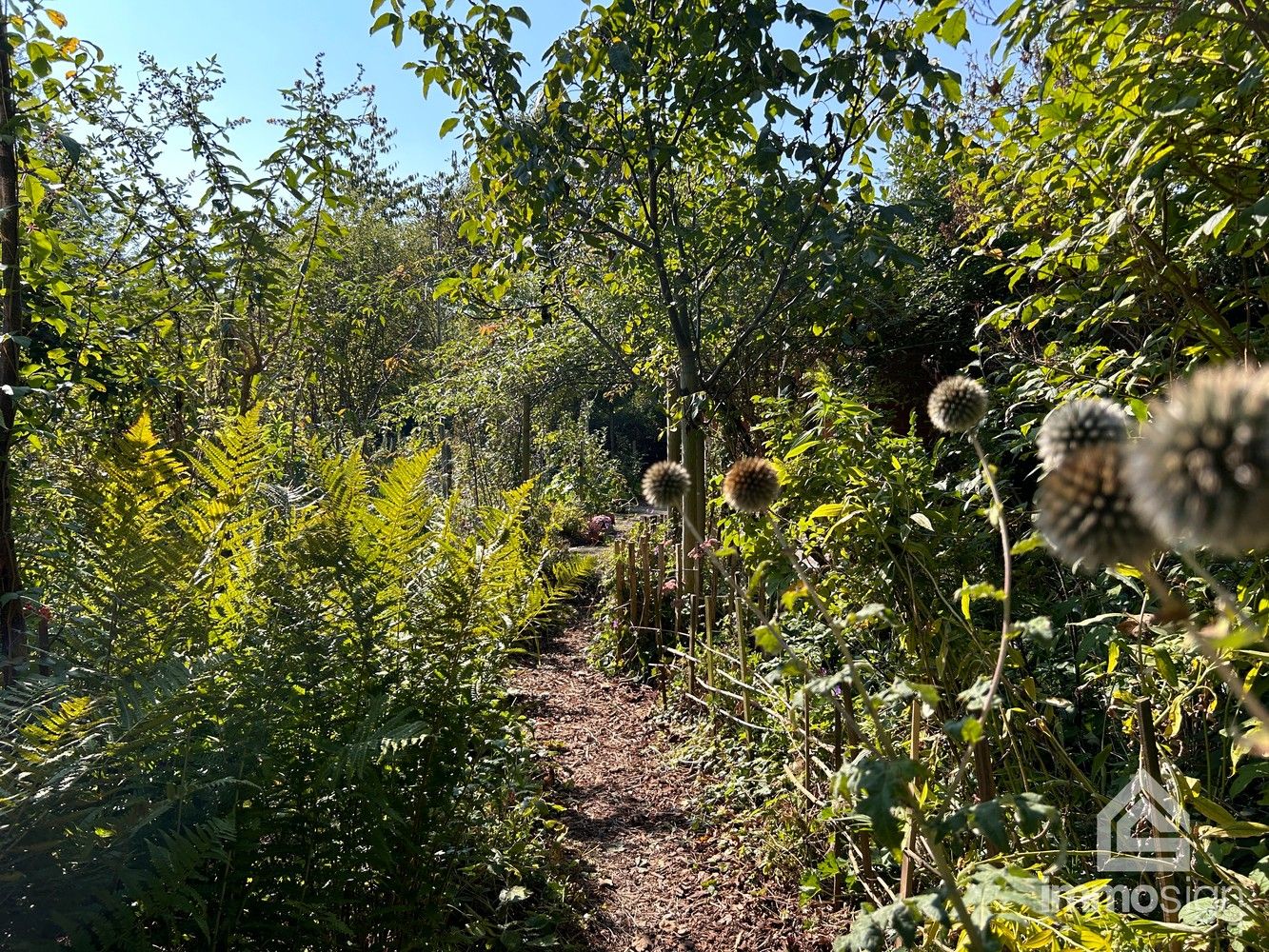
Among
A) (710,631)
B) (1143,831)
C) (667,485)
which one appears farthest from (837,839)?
(710,631)

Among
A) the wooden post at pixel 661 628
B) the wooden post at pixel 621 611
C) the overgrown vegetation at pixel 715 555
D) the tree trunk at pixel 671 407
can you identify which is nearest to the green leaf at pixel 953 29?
the overgrown vegetation at pixel 715 555

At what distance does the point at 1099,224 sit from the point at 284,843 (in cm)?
242

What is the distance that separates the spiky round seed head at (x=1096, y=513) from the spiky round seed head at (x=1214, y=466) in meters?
0.04

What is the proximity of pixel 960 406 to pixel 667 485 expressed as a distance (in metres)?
0.71

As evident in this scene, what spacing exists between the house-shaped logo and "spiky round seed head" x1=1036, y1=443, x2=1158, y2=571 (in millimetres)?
1042

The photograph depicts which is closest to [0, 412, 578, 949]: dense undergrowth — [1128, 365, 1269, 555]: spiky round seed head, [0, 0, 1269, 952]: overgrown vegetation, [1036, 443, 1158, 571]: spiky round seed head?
[0, 0, 1269, 952]: overgrown vegetation

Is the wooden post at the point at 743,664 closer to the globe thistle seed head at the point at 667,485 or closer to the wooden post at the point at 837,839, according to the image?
the wooden post at the point at 837,839

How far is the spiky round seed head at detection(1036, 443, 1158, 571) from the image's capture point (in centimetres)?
83

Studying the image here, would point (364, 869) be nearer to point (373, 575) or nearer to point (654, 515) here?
point (373, 575)

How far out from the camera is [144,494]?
176cm

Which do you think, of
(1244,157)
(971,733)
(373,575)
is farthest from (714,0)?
(971,733)

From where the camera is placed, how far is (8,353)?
6.95 ft

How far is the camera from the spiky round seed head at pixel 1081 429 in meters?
1.05

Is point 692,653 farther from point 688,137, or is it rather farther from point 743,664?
point 688,137
